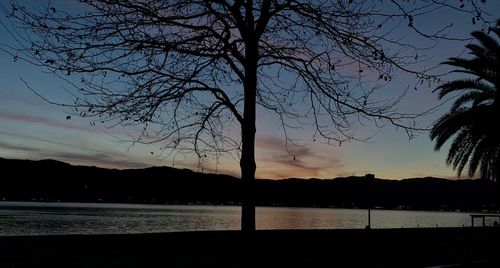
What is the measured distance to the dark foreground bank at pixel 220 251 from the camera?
42.1 ft

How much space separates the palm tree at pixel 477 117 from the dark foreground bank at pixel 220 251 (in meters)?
7.20

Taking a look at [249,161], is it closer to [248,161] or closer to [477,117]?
[248,161]

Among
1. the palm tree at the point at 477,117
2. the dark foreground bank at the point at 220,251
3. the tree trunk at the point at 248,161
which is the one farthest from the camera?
the palm tree at the point at 477,117

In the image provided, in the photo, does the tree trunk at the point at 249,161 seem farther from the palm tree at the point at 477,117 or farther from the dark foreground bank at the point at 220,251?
the palm tree at the point at 477,117

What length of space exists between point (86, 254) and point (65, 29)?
7.26 metres

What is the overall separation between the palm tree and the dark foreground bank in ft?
23.6

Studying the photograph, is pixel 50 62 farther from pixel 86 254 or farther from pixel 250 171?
pixel 86 254

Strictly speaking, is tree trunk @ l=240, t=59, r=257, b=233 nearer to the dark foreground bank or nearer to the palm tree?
the dark foreground bank

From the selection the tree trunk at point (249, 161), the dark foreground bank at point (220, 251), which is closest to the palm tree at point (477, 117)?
the dark foreground bank at point (220, 251)

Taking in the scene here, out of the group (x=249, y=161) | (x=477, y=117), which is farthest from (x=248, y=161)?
(x=477, y=117)

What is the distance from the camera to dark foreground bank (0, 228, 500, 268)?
12.8m

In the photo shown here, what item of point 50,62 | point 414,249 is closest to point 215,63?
point 50,62

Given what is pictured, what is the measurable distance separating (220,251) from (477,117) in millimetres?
15334

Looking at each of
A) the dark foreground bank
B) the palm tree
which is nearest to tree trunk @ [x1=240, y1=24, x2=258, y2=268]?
the dark foreground bank
